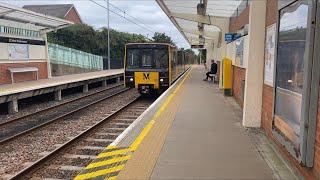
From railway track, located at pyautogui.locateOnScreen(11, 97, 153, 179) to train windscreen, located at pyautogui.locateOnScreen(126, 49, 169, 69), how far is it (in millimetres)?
5595

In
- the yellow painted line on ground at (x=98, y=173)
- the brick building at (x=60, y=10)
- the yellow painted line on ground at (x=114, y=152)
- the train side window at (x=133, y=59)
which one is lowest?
the yellow painted line on ground at (x=98, y=173)

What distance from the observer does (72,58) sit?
36.2m

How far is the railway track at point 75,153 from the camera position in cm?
716

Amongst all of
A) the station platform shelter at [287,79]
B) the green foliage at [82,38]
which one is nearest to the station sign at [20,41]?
the station platform shelter at [287,79]

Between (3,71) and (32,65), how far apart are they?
3499 mm

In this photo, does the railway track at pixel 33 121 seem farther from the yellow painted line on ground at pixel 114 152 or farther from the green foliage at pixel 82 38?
the green foliage at pixel 82 38

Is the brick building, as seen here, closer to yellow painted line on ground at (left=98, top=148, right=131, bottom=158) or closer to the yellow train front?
the yellow train front

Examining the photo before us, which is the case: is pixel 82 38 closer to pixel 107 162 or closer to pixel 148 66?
pixel 148 66

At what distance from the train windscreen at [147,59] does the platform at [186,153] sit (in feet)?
28.9

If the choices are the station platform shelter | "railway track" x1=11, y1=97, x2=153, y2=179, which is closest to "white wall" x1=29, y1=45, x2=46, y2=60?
"railway track" x1=11, y1=97, x2=153, y2=179

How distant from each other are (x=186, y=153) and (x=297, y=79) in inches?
81.4

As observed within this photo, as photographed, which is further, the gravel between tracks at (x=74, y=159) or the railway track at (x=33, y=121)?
the railway track at (x=33, y=121)

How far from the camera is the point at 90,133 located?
10.8 m

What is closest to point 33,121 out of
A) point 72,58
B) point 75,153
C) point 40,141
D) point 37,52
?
point 40,141
